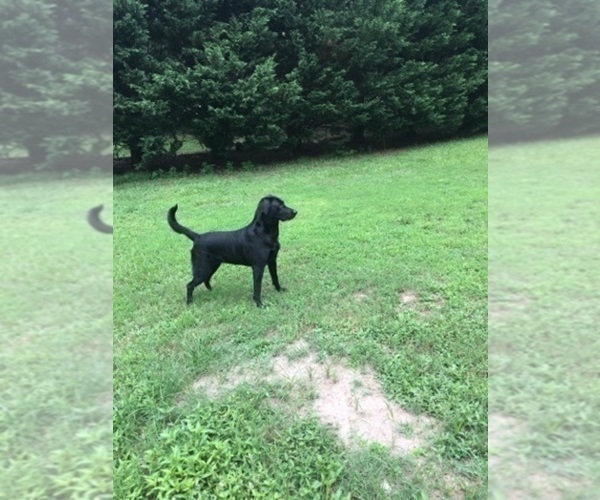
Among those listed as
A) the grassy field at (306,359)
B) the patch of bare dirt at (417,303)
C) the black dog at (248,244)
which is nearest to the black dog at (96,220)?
the grassy field at (306,359)

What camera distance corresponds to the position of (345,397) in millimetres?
2648

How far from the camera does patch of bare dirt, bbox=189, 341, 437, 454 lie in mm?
2346

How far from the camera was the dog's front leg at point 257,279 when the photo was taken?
374 centimetres

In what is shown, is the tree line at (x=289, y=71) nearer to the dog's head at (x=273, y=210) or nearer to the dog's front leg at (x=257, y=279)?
the dog's head at (x=273, y=210)

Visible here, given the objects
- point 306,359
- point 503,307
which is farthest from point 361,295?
point 503,307

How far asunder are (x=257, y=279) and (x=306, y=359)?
92cm

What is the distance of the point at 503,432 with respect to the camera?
1.42m

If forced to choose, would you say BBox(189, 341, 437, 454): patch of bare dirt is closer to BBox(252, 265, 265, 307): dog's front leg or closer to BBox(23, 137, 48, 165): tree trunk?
BBox(252, 265, 265, 307): dog's front leg

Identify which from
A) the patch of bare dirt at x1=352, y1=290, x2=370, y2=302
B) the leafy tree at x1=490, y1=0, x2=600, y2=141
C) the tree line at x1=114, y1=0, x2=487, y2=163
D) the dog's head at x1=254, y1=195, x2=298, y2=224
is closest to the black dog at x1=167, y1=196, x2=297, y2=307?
the dog's head at x1=254, y1=195, x2=298, y2=224

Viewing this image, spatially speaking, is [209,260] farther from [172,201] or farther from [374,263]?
[172,201]

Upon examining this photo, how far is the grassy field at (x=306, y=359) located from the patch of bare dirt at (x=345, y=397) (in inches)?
0.6

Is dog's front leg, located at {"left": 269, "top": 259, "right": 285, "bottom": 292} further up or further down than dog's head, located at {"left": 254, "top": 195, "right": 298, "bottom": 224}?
further down

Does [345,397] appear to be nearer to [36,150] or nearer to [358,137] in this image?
[36,150]

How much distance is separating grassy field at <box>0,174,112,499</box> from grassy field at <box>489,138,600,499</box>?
3.22 feet
